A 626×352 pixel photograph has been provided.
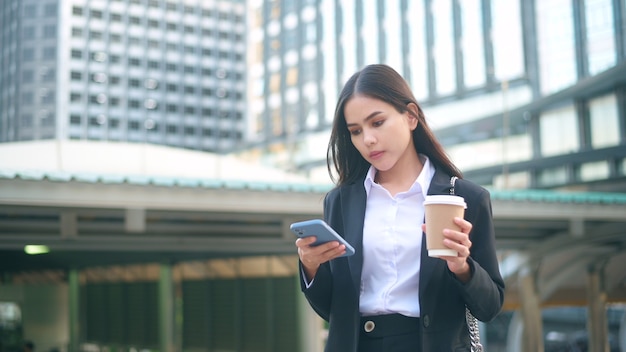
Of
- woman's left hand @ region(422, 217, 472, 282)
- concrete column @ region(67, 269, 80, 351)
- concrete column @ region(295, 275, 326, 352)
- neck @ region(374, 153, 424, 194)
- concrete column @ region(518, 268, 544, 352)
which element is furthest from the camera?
concrete column @ region(67, 269, 80, 351)

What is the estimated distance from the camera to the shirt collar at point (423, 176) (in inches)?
120

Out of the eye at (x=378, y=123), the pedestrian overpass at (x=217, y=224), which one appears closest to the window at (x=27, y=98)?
the pedestrian overpass at (x=217, y=224)

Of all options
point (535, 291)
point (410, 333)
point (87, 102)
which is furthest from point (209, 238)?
point (87, 102)

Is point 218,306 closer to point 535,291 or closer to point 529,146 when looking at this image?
point 535,291

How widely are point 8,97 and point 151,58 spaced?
66.3 ft

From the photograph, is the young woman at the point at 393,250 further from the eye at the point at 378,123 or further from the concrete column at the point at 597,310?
the concrete column at the point at 597,310

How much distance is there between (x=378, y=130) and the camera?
303 centimetres

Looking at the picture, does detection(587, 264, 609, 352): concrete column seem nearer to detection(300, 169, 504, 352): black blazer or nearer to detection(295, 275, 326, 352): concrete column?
detection(295, 275, 326, 352): concrete column

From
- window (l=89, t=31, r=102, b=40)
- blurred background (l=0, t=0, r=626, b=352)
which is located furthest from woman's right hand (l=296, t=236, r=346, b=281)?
window (l=89, t=31, r=102, b=40)

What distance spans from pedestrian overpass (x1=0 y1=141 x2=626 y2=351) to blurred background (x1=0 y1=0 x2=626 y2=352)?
0.05m

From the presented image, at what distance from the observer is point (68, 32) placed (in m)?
125

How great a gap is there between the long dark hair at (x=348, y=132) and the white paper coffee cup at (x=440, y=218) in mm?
534

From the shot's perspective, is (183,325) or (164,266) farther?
(183,325)

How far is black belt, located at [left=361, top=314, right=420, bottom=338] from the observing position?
2.88 m
